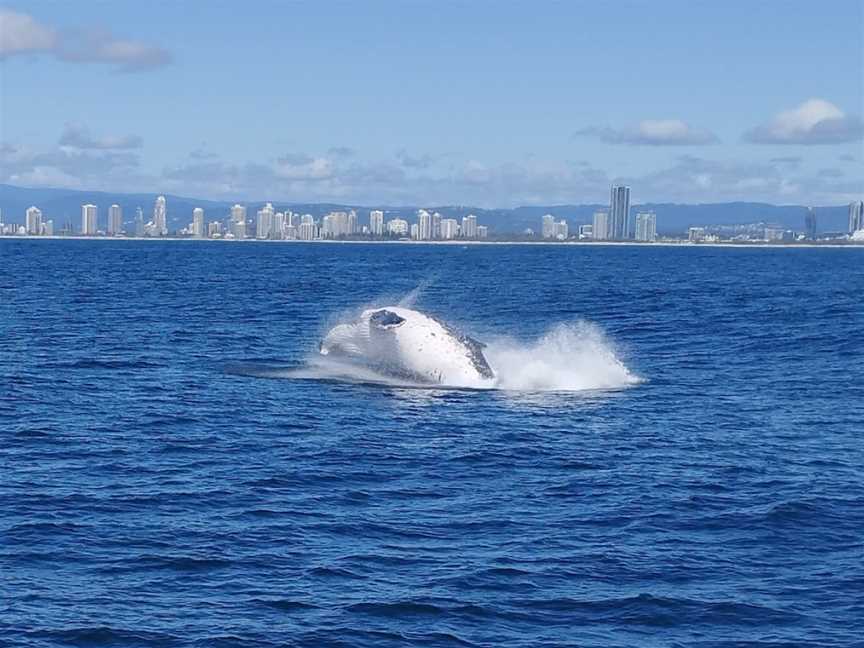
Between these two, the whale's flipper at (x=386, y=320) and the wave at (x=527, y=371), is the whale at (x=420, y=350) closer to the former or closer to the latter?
the whale's flipper at (x=386, y=320)

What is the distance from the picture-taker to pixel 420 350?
39938 mm

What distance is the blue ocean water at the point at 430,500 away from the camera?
60.7 ft

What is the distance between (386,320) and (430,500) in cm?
1620

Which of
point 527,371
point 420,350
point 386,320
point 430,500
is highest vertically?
point 386,320

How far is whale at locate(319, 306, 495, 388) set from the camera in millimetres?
39625

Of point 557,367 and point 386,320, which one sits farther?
point 557,367

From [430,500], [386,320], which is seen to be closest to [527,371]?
[386,320]

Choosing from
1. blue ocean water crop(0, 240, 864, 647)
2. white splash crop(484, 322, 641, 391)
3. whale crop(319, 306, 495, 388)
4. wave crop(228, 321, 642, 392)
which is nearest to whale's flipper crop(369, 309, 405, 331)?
whale crop(319, 306, 495, 388)

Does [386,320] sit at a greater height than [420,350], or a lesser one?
greater

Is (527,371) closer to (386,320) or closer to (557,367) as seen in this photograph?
(557,367)

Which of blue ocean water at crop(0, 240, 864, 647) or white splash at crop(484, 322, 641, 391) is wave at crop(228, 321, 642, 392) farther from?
blue ocean water at crop(0, 240, 864, 647)

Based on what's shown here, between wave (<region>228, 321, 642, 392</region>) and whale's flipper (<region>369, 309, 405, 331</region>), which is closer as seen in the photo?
wave (<region>228, 321, 642, 392</region>)

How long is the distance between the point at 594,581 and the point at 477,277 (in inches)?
A: 4522

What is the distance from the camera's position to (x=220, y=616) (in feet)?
59.8
